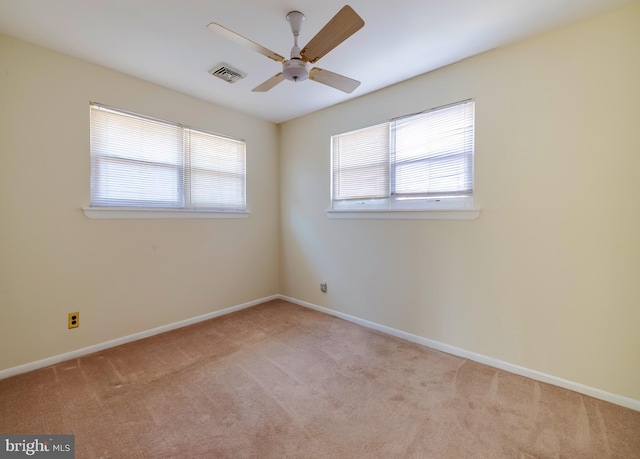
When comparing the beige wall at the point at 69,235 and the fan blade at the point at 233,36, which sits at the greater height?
the fan blade at the point at 233,36

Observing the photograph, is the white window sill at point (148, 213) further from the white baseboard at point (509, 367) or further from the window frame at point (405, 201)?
the white baseboard at point (509, 367)

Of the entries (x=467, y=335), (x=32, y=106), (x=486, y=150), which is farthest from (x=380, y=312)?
(x=32, y=106)

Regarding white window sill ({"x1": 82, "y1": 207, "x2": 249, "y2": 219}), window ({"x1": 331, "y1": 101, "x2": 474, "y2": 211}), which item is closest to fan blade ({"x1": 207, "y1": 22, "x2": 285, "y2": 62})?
window ({"x1": 331, "y1": 101, "x2": 474, "y2": 211})

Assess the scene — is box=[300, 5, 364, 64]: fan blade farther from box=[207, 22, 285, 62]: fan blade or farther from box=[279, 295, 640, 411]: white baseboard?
box=[279, 295, 640, 411]: white baseboard

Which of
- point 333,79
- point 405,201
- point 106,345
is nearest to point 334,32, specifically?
point 333,79

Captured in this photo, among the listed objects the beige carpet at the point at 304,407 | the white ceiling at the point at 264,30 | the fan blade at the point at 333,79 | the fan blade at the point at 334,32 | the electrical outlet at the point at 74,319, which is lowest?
the beige carpet at the point at 304,407

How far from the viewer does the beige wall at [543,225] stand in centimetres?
182

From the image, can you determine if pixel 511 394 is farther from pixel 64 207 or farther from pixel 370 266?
pixel 64 207

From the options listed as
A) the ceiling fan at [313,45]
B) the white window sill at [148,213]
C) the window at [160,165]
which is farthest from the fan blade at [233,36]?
the white window sill at [148,213]

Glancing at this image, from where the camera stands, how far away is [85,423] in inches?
65.4

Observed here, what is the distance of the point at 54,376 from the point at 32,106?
2.19 metres

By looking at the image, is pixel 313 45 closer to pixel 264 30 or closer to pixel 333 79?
pixel 333 79

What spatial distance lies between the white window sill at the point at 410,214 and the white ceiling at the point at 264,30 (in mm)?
1344

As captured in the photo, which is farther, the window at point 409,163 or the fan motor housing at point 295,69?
the window at point 409,163
